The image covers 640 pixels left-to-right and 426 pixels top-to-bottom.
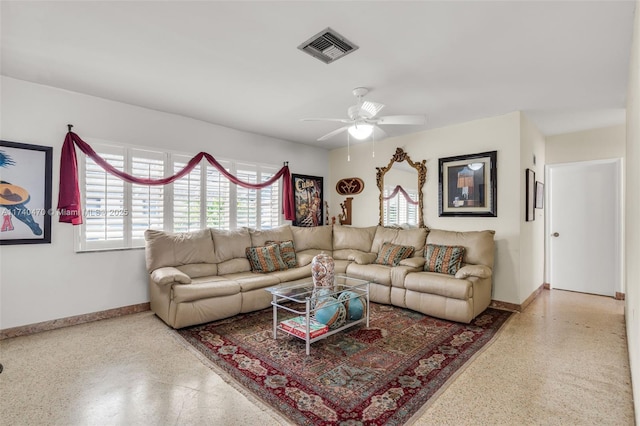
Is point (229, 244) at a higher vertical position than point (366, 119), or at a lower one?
lower

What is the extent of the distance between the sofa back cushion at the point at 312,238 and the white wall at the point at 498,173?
1.00m

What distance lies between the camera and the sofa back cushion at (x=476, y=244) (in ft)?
13.4

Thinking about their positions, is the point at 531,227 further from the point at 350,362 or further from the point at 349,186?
the point at 350,362

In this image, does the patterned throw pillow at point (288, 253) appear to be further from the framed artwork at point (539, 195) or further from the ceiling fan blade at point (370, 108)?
the framed artwork at point (539, 195)

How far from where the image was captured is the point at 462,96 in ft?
11.8

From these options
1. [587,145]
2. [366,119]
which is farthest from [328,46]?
[587,145]

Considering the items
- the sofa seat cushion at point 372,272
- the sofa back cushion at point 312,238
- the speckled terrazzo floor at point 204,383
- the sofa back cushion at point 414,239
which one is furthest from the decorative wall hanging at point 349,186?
the speckled terrazzo floor at point 204,383

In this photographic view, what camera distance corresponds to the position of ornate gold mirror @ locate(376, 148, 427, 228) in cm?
516

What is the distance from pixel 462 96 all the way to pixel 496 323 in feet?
8.73

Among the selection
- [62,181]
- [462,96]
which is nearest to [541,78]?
[462,96]

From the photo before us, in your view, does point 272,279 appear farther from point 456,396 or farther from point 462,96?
point 462,96

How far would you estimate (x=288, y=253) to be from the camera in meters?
4.79

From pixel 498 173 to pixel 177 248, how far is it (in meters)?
4.40

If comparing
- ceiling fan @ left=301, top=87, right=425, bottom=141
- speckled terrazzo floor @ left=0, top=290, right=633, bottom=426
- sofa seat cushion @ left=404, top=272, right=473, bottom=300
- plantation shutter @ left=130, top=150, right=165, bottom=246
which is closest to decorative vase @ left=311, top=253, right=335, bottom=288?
sofa seat cushion @ left=404, top=272, right=473, bottom=300
